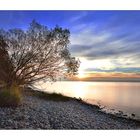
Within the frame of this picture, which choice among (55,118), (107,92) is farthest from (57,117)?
(107,92)

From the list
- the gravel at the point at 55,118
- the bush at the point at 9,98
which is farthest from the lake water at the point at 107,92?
the bush at the point at 9,98

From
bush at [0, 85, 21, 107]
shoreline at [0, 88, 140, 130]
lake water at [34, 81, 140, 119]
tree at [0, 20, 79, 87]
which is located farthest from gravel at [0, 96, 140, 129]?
tree at [0, 20, 79, 87]

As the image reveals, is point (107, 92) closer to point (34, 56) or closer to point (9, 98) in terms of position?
point (34, 56)

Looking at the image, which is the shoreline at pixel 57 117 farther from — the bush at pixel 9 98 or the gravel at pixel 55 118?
the bush at pixel 9 98

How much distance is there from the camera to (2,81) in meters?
7.12

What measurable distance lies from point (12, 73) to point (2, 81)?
0.78 feet

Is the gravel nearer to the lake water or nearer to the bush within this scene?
the bush

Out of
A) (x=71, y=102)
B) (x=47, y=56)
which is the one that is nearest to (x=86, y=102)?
(x=71, y=102)

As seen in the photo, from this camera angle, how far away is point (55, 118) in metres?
6.08

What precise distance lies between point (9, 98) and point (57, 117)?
2.98 ft

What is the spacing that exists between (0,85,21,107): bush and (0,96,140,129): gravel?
123mm

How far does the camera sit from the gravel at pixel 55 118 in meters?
5.80

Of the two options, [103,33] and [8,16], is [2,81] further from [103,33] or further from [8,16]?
[103,33]

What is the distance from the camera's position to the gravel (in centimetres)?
580
